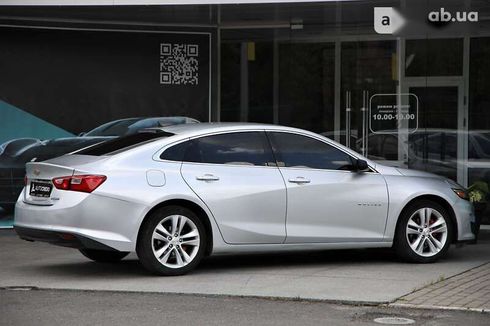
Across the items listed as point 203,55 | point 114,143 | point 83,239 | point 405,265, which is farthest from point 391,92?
point 83,239

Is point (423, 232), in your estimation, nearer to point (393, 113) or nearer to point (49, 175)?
point (49, 175)

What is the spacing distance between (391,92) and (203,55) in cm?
330

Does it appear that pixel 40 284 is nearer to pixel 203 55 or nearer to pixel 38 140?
pixel 38 140

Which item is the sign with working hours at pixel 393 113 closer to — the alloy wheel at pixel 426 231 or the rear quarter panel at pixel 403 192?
the rear quarter panel at pixel 403 192

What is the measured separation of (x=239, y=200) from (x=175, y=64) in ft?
20.2

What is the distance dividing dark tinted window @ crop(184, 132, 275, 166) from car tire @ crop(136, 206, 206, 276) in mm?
646

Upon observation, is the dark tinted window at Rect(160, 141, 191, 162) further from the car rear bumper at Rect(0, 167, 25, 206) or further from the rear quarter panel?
the car rear bumper at Rect(0, 167, 25, 206)

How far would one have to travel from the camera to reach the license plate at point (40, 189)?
8.64 meters

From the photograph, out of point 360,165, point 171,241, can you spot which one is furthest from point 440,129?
point 171,241

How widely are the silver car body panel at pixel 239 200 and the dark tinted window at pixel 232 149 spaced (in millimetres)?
82

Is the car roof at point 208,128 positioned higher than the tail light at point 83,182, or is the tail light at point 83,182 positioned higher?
the car roof at point 208,128

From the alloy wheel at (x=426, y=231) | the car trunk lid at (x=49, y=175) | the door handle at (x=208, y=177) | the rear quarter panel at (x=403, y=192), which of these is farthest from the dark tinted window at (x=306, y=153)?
the car trunk lid at (x=49, y=175)

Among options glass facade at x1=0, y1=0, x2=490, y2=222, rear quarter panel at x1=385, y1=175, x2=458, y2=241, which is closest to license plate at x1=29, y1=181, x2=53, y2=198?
rear quarter panel at x1=385, y1=175, x2=458, y2=241

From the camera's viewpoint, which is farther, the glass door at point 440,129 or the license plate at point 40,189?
the glass door at point 440,129
